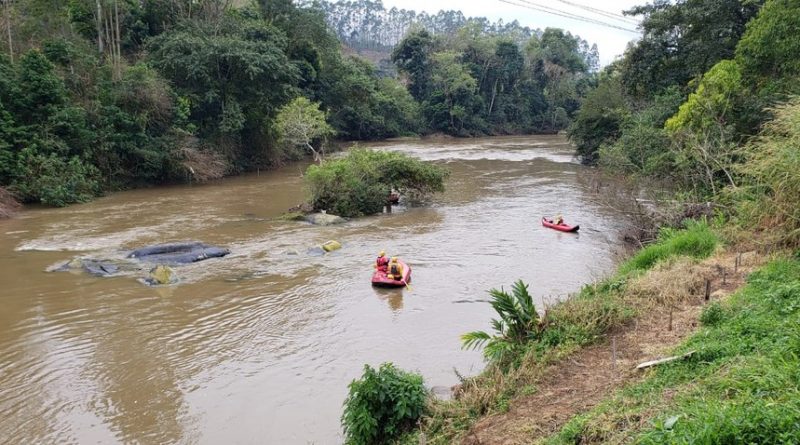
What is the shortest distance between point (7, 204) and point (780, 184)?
2470cm

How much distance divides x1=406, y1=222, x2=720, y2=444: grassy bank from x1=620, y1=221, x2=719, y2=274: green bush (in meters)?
0.03

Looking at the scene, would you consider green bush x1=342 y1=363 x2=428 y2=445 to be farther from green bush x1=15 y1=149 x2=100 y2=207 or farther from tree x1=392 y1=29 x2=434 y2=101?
tree x1=392 y1=29 x2=434 y2=101

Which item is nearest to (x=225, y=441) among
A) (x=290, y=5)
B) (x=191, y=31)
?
(x=191, y=31)

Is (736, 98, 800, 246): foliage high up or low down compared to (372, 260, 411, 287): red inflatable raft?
up

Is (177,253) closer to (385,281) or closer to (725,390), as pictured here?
(385,281)

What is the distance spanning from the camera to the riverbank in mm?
5636

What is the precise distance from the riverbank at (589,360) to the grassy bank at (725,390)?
49 millimetres

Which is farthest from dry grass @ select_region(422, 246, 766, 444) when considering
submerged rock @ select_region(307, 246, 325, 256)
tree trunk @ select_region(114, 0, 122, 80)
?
tree trunk @ select_region(114, 0, 122, 80)

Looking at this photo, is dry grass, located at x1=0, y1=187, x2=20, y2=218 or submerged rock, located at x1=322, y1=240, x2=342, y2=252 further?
dry grass, located at x1=0, y1=187, x2=20, y2=218

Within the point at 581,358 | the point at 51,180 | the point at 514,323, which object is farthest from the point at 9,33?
the point at 581,358

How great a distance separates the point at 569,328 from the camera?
780cm

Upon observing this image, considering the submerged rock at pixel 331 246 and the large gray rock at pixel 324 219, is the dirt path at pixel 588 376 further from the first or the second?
the large gray rock at pixel 324 219

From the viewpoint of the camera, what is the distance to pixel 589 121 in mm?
35406

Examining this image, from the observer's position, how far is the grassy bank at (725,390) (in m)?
3.73
